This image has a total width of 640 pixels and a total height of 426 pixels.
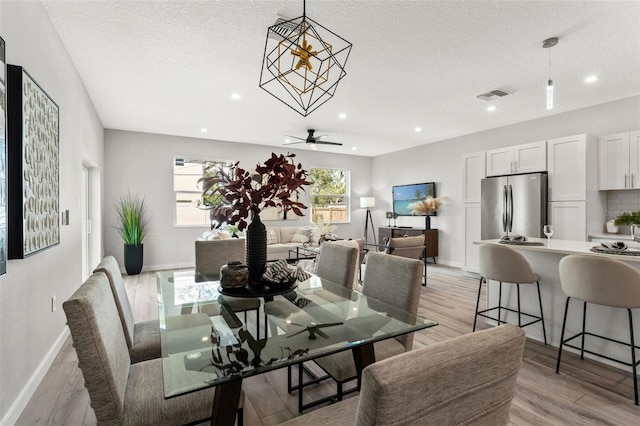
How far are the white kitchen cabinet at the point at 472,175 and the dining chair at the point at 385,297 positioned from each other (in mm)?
4372

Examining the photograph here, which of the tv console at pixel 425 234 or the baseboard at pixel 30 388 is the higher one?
the tv console at pixel 425 234

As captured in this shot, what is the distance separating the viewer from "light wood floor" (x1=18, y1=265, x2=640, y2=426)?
6.29ft

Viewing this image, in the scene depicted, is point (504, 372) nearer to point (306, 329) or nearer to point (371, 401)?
point (371, 401)

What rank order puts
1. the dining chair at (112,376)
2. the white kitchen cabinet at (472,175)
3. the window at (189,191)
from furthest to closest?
the window at (189,191) < the white kitchen cabinet at (472,175) < the dining chair at (112,376)

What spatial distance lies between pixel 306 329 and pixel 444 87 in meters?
3.60

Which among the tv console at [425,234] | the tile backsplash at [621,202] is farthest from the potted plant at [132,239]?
the tile backsplash at [621,202]

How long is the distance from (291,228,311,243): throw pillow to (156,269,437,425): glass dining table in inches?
186

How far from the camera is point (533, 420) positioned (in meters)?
1.90

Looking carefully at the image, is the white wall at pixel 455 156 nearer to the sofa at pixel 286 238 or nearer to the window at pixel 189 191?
the sofa at pixel 286 238

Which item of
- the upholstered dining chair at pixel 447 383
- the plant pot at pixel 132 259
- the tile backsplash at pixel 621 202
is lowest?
the plant pot at pixel 132 259

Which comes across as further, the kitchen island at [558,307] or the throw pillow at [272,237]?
the throw pillow at [272,237]

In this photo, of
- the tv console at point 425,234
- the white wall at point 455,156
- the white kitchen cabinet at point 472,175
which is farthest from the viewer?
the tv console at point 425,234

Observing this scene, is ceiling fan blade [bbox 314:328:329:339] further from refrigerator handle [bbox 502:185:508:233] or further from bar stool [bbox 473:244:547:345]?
refrigerator handle [bbox 502:185:508:233]

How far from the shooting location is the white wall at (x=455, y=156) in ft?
14.7
